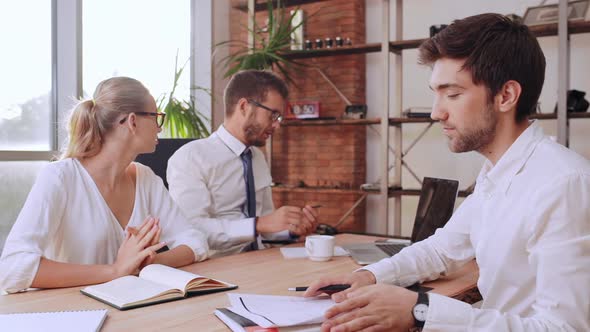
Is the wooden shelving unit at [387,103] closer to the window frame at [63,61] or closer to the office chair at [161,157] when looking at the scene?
the window frame at [63,61]

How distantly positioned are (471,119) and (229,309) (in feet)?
2.46

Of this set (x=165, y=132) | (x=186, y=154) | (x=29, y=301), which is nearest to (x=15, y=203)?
(x=165, y=132)

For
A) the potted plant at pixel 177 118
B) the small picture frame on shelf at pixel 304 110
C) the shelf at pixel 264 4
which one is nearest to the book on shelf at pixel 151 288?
the potted plant at pixel 177 118

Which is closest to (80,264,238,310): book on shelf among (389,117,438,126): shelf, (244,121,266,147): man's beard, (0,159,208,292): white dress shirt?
(0,159,208,292): white dress shirt

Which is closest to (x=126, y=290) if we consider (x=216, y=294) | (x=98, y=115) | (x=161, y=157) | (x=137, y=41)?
(x=216, y=294)

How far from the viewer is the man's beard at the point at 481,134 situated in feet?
4.48

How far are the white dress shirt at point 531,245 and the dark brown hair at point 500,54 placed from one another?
0.37ft

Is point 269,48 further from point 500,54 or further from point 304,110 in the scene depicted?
point 500,54

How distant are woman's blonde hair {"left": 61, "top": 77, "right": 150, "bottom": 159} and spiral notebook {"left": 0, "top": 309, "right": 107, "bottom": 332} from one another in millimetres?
742

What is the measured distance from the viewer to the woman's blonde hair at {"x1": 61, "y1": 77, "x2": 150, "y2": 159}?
1856 millimetres

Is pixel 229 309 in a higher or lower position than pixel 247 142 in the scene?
lower

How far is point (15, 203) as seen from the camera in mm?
3527

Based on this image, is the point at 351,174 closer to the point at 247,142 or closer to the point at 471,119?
the point at 247,142

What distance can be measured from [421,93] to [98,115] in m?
3.44
